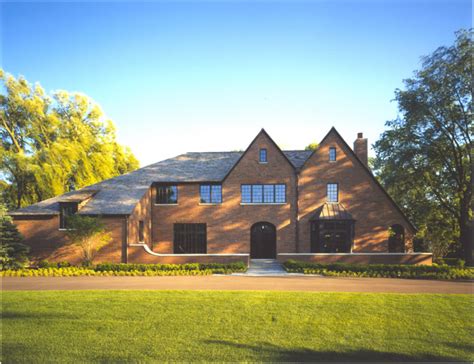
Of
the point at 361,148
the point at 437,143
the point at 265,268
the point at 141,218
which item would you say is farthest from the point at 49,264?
the point at 437,143

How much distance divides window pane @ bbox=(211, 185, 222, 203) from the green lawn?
14.9 m

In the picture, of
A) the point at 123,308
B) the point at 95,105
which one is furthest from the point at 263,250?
the point at 95,105

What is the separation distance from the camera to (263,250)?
2680 centimetres

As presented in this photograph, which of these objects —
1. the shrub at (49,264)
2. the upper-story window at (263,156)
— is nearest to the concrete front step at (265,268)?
the upper-story window at (263,156)

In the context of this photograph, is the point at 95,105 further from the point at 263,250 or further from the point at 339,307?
the point at 339,307

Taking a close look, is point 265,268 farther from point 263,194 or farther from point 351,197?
point 351,197

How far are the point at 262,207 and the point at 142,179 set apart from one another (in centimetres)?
1145

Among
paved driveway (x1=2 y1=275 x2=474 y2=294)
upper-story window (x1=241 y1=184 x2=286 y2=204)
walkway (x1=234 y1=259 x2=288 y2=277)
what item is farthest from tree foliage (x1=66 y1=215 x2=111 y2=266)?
upper-story window (x1=241 y1=184 x2=286 y2=204)

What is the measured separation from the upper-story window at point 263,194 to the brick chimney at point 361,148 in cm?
838

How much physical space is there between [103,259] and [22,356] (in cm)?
1728

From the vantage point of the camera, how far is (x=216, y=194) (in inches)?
1086

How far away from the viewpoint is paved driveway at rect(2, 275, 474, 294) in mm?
14492

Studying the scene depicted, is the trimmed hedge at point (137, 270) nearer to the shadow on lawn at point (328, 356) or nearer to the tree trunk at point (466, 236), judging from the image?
the shadow on lawn at point (328, 356)

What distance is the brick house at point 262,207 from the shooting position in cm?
2541
